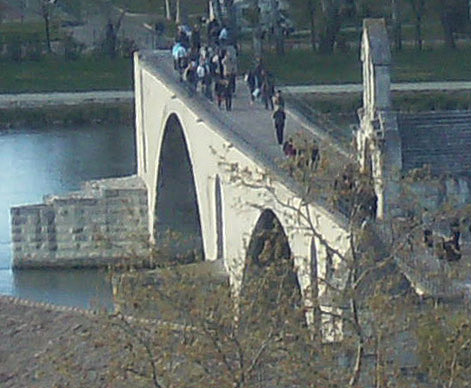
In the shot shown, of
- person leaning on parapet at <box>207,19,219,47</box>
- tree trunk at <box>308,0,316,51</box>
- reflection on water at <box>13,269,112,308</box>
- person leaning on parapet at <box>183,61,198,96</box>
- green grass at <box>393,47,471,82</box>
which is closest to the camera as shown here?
reflection on water at <box>13,269,112,308</box>

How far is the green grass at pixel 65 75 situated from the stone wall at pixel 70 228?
1855 centimetres

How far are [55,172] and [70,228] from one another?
6.45 m

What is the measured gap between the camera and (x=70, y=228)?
121 feet

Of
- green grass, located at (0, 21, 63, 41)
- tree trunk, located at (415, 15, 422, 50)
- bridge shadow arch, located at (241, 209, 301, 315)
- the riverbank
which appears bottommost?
green grass, located at (0, 21, 63, 41)

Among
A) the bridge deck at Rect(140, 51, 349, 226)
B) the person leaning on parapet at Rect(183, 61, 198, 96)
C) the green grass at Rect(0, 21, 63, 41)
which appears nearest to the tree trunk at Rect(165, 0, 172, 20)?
the green grass at Rect(0, 21, 63, 41)

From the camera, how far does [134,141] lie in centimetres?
4819

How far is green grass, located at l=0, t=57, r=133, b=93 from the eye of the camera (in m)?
56.3

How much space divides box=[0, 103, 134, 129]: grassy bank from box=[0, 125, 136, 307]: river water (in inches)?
23.4

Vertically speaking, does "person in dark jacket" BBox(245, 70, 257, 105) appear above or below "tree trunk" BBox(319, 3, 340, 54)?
above

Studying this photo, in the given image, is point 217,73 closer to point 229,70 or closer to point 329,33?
point 229,70

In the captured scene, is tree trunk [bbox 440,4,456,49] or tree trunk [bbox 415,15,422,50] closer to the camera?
tree trunk [bbox 415,15,422,50]

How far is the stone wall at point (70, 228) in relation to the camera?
36281mm

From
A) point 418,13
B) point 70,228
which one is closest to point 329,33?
point 418,13

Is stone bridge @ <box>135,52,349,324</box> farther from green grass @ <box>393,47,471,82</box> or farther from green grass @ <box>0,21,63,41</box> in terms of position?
green grass @ <box>0,21,63,41</box>
